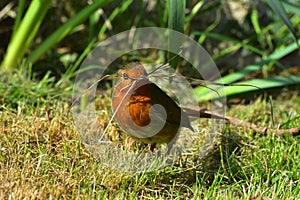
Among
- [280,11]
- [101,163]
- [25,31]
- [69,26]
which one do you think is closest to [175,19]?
[280,11]

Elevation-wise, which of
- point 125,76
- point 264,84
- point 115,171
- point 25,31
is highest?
point 25,31

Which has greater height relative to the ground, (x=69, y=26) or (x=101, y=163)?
(x=69, y=26)

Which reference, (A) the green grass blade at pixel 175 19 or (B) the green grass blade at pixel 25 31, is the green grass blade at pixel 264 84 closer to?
(A) the green grass blade at pixel 175 19

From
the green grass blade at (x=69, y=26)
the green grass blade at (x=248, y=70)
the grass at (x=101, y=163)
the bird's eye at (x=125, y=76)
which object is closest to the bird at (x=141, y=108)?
the bird's eye at (x=125, y=76)

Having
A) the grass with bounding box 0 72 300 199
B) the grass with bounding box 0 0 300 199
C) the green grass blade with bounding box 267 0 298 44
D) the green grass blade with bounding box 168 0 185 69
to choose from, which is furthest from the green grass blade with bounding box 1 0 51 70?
the green grass blade with bounding box 267 0 298 44

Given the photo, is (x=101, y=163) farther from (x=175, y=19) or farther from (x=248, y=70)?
(x=248, y=70)

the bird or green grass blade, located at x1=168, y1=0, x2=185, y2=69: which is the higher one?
green grass blade, located at x1=168, y1=0, x2=185, y2=69

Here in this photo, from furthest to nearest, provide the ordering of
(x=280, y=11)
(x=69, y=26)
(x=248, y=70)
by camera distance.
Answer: (x=248, y=70), (x=69, y=26), (x=280, y=11)

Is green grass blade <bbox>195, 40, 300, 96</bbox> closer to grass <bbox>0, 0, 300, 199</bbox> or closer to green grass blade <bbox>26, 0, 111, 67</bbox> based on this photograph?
grass <bbox>0, 0, 300, 199</bbox>
